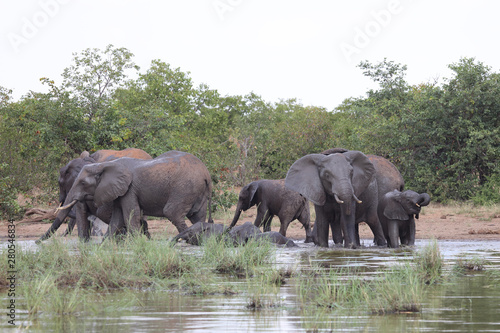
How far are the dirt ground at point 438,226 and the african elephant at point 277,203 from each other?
0.73 meters

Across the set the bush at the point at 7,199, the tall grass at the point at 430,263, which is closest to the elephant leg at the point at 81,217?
the bush at the point at 7,199

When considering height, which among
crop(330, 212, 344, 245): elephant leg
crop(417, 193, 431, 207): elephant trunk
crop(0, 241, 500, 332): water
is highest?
crop(417, 193, 431, 207): elephant trunk

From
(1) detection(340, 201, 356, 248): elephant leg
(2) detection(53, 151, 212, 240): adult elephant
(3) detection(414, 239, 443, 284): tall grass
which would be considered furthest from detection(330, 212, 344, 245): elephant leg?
(3) detection(414, 239, 443, 284): tall grass

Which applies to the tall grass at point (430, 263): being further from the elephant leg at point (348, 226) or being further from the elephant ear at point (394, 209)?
the elephant ear at point (394, 209)

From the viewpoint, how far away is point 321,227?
43.0 feet

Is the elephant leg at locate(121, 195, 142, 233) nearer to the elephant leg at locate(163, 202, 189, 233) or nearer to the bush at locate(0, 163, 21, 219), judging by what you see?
the elephant leg at locate(163, 202, 189, 233)

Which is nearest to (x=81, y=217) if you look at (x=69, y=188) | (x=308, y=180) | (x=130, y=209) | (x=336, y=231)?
(x=130, y=209)

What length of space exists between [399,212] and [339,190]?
4.02 feet

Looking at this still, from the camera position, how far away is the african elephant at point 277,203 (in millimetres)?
15555

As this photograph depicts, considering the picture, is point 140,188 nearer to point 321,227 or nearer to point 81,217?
point 81,217

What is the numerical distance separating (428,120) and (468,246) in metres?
11.4

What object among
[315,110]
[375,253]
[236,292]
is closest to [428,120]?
[315,110]

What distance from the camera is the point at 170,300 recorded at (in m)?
6.92

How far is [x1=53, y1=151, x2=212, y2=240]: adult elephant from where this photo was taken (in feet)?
43.7
